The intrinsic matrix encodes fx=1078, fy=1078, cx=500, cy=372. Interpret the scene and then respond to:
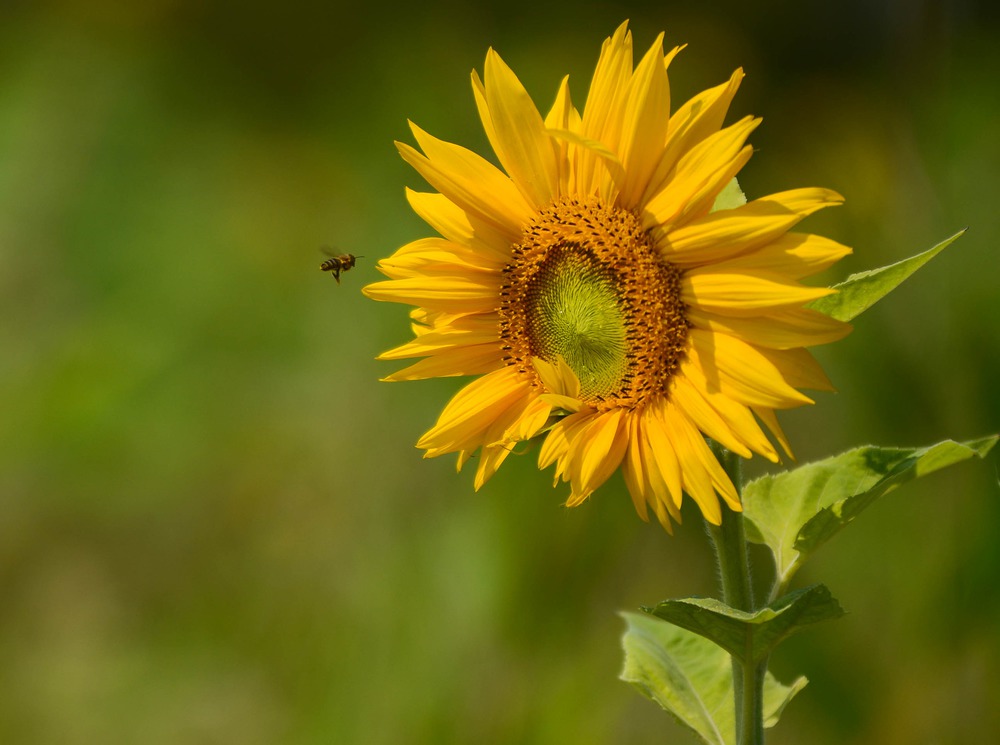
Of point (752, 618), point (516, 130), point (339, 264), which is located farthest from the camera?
point (339, 264)

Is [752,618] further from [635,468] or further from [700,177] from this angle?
[700,177]

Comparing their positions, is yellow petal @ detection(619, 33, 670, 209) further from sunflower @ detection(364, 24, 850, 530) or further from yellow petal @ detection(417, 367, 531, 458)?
yellow petal @ detection(417, 367, 531, 458)

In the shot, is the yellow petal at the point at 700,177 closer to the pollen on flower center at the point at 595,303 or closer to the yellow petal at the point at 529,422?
the pollen on flower center at the point at 595,303

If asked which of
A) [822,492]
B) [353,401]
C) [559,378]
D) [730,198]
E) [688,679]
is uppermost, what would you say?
[353,401]

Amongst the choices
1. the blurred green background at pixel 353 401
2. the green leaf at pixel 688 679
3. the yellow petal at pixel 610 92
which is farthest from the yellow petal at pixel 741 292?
the blurred green background at pixel 353 401

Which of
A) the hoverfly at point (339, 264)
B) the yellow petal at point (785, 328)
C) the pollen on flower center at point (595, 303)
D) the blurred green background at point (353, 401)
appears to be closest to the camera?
the yellow petal at point (785, 328)

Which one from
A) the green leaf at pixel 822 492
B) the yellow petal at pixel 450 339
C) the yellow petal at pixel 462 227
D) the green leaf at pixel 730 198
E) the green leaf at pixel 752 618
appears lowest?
the green leaf at pixel 752 618

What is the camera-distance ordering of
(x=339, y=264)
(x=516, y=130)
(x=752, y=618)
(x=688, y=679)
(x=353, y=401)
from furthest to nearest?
(x=353, y=401)
(x=339, y=264)
(x=688, y=679)
(x=516, y=130)
(x=752, y=618)

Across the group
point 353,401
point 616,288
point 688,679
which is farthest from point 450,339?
point 353,401
